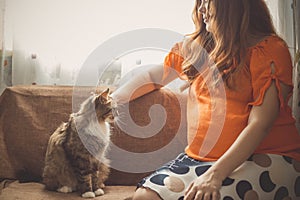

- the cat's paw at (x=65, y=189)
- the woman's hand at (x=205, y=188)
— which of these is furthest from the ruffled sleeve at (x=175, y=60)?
the cat's paw at (x=65, y=189)

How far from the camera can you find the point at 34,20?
2088 mm

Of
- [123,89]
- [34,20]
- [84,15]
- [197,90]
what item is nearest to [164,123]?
[123,89]

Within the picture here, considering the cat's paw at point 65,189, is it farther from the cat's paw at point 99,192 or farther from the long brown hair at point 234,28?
the long brown hair at point 234,28

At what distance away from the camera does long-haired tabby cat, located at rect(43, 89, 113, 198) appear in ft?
5.25

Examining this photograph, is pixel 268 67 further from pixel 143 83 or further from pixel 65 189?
pixel 65 189

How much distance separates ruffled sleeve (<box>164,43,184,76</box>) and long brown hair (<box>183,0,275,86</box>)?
0.19m

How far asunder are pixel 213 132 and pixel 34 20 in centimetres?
124

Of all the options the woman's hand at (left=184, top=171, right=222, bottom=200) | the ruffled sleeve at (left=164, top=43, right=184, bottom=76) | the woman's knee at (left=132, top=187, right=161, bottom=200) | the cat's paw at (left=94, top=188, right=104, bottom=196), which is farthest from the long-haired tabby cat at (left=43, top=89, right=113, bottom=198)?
the woman's hand at (left=184, top=171, right=222, bottom=200)

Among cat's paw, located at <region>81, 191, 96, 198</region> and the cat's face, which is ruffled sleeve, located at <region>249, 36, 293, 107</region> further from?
cat's paw, located at <region>81, 191, 96, 198</region>

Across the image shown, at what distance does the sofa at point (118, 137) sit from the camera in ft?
5.85

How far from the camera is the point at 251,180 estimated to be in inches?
45.5

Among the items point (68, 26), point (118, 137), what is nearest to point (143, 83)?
point (118, 137)

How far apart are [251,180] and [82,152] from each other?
72 cm

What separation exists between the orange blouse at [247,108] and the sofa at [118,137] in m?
0.45
